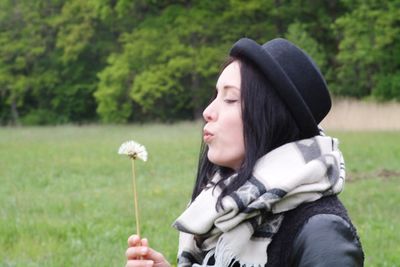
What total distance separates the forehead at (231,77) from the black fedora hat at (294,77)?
3cm

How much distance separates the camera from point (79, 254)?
7312 millimetres

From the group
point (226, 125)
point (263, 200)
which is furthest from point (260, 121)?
point (263, 200)

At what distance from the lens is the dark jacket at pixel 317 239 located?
203 centimetres

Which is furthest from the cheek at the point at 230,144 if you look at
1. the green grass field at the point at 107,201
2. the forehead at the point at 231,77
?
the green grass field at the point at 107,201

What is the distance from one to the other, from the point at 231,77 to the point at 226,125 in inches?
5.5

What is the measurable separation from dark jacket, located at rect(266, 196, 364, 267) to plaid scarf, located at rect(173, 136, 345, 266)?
2cm

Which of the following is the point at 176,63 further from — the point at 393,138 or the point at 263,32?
the point at 393,138

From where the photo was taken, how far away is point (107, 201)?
11344mm

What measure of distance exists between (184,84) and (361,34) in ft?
31.8

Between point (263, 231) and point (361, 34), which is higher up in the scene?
point (263, 231)

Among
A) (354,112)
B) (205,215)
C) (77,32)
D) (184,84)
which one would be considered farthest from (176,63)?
(205,215)

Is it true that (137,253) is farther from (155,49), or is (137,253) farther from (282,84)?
(155,49)

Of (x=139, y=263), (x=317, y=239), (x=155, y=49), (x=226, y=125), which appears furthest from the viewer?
(x=155, y=49)

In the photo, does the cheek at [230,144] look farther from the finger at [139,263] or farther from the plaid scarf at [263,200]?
the finger at [139,263]
